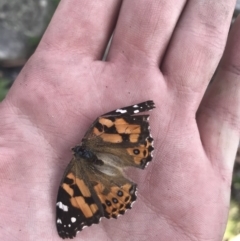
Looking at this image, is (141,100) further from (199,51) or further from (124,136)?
(199,51)

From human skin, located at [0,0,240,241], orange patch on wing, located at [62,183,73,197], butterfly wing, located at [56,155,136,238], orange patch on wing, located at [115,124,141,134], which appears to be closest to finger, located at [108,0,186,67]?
human skin, located at [0,0,240,241]

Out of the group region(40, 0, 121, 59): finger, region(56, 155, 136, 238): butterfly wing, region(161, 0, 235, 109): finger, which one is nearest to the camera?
region(56, 155, 136, 238): butterfly wing

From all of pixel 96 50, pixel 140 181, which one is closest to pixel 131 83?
pixel 96 50

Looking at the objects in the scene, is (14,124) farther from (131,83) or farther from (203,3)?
(203,3)

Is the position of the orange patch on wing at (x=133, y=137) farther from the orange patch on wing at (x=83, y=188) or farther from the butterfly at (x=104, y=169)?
the orange patch on wing at (x=83, y=188)

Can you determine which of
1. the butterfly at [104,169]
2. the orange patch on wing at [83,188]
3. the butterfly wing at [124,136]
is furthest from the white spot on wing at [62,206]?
the butterfly wing at [124,136]

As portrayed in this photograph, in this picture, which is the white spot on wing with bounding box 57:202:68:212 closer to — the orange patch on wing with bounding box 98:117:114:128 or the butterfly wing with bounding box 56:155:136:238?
the butterfly wing with bounding box 56:155:136:238

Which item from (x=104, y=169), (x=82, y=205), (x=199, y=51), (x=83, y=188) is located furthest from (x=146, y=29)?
(x=82, y=205)
